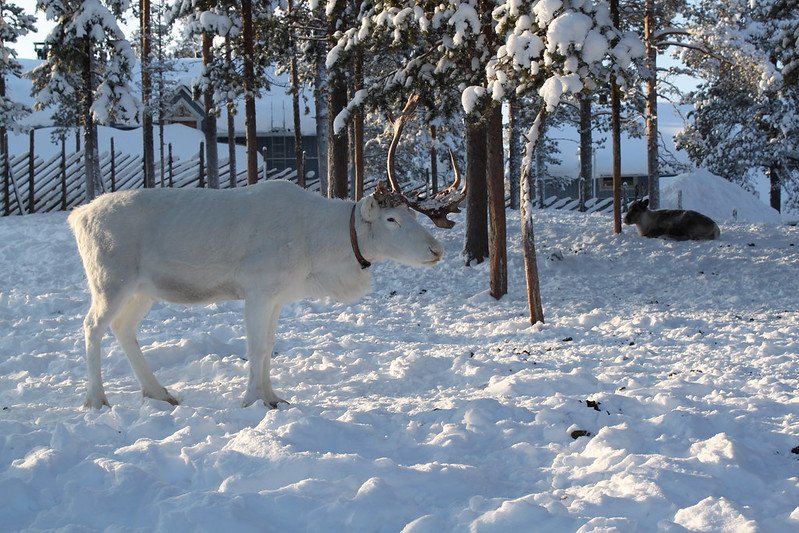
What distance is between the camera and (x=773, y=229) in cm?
1844

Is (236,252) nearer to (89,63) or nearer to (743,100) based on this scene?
(89,63)

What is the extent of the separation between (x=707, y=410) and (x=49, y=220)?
796 inches

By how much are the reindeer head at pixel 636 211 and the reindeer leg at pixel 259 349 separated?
12942 millimetres

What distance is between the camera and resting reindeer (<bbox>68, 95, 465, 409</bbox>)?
7.49 m

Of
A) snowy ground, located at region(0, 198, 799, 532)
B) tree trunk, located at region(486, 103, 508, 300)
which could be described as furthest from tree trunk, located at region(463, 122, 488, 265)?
tree trunk, located at region(486, 103, 508, 300)

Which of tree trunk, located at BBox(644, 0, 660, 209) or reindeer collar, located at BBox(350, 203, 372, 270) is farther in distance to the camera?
tree trunk, located at BBox(644, 0, 660, 209)

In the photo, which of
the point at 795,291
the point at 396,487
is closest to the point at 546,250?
the point at 795,291

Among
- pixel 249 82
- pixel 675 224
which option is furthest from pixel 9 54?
pixel 675 224

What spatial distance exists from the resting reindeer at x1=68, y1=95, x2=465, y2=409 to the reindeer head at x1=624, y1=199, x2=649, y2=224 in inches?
473

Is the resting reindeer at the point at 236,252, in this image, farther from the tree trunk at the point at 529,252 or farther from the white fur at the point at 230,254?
the tree trunk at the point at 529,252

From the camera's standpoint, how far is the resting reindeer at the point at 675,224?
1753 cm

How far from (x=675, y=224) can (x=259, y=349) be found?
1258 cm

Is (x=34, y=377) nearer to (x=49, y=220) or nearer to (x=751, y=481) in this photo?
(x=751, y=481)

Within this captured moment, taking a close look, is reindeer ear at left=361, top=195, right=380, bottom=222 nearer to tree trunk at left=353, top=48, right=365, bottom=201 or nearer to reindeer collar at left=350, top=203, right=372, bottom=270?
reindeer collar at left=350, top=203, right=372, bottom=270
